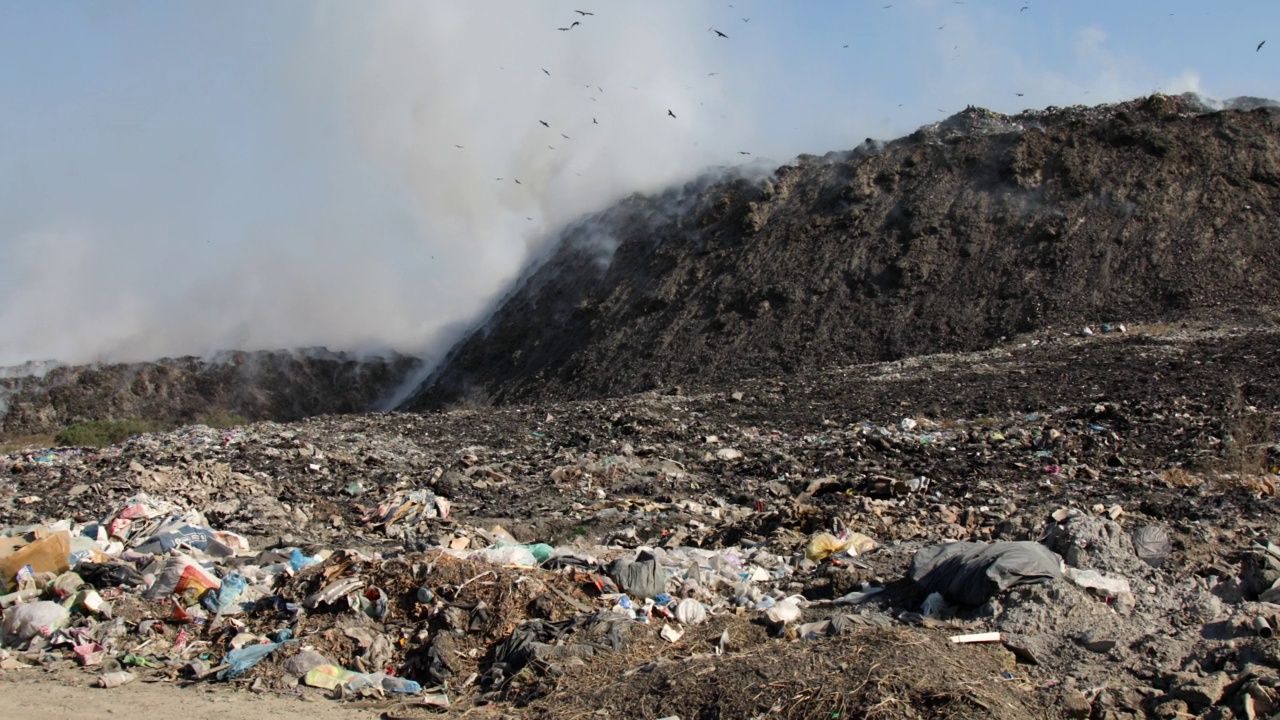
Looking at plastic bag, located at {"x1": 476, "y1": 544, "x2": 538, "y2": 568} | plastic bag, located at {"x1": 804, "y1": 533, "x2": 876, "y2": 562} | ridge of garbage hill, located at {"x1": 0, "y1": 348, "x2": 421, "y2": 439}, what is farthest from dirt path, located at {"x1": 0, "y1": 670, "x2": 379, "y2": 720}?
ridge of garbage hill, located at {"x1": 0, "y1": 348, "x2": 421, "y2": 439}

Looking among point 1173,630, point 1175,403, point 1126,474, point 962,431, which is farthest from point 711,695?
point 1175,403

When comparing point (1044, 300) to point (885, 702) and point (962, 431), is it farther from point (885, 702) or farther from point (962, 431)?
point (885, 702)

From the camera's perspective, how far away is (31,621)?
5.71 metres

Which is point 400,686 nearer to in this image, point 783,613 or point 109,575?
point 783,613

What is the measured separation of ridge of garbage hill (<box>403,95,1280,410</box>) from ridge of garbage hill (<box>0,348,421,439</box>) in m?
5.64

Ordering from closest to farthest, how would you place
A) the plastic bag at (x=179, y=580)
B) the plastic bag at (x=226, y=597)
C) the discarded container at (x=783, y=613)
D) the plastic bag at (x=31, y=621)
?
the discarded container at (x=783, y=613) < the plastic bag at (x=31, y=621) < the plastic bag at (x=226, y=597) < the plastic bag at (x=179, y=580)

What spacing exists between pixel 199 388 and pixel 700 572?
30238 millimetres

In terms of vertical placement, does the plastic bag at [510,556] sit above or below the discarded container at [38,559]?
below

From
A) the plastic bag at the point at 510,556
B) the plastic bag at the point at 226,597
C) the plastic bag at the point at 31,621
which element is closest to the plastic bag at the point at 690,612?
the plastic bag at the point at 510,556

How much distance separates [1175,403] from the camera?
37.3 ft

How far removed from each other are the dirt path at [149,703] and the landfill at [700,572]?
107 millimetres

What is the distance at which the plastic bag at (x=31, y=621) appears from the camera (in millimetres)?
5691

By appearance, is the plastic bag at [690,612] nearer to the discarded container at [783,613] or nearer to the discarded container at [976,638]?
the discarded container at [783,613]

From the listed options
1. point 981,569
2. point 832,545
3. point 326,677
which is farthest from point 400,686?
point 832,545
